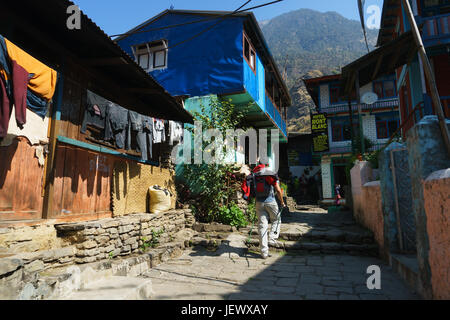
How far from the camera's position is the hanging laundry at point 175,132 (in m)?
7.86

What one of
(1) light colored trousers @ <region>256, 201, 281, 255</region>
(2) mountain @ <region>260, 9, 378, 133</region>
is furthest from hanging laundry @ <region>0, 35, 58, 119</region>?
(2) mountain @ <region>260, 9, 378, 133</region>

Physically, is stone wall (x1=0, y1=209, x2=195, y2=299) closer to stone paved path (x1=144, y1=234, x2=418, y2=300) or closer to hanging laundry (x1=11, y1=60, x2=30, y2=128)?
stone paved path (x1=144, y1=234, x2=418, y2=300)

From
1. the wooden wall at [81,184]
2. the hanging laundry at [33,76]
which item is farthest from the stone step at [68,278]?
the hanging laundry at [33,76]

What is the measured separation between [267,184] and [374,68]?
23.2 ft

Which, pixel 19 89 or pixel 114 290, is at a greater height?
pixel 19 89

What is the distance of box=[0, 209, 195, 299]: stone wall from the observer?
288cm

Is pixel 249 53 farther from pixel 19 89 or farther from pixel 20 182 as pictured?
pixel 20 182

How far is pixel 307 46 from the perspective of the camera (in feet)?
373

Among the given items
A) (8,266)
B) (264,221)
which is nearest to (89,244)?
(8,266)

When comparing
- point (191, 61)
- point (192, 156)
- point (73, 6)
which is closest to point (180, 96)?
point (191, 61)

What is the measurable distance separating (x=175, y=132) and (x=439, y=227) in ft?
22.0

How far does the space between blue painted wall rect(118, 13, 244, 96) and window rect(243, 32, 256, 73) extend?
0.80 m

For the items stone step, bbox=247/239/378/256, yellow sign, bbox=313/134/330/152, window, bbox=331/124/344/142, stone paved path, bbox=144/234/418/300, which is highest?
window, bbox=331/124/344/142

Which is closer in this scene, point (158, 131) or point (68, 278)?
point (68, 278)
